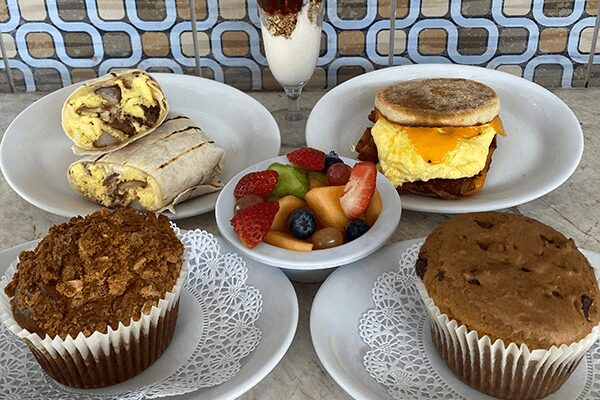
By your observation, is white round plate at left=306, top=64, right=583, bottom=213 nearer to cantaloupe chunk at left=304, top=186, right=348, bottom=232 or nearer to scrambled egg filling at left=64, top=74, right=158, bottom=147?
cantaloupe chunk at left=304, top=186, right=348, bottom=232

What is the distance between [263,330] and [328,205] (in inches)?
10.0

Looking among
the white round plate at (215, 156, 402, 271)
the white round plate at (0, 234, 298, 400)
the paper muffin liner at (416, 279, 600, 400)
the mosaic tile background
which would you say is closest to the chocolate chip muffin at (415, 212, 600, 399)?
the paper muffin liner at (416, 279, 600, 400)

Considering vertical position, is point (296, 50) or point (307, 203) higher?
point (296, 50)

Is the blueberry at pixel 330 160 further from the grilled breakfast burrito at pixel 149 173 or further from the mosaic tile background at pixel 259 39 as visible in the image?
the mosaic tile background at pixel 259 39

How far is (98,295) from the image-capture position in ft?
3.36

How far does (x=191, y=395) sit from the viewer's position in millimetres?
1024

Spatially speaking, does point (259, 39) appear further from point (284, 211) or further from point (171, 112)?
point (284, 211)

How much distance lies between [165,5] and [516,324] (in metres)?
1.17

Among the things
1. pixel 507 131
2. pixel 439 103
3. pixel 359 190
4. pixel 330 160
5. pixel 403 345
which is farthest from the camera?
pixel 507 131

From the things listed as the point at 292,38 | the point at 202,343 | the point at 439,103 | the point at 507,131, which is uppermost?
the point at 292,38

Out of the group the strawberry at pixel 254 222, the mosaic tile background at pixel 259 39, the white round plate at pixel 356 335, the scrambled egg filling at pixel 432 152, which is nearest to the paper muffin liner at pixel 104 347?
the strawberry at pixel 254 222

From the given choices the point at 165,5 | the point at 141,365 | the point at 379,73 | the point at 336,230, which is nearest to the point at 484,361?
the point at 336,230

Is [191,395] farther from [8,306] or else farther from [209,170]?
[209,170]

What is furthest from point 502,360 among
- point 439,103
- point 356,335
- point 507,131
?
point 507,131
